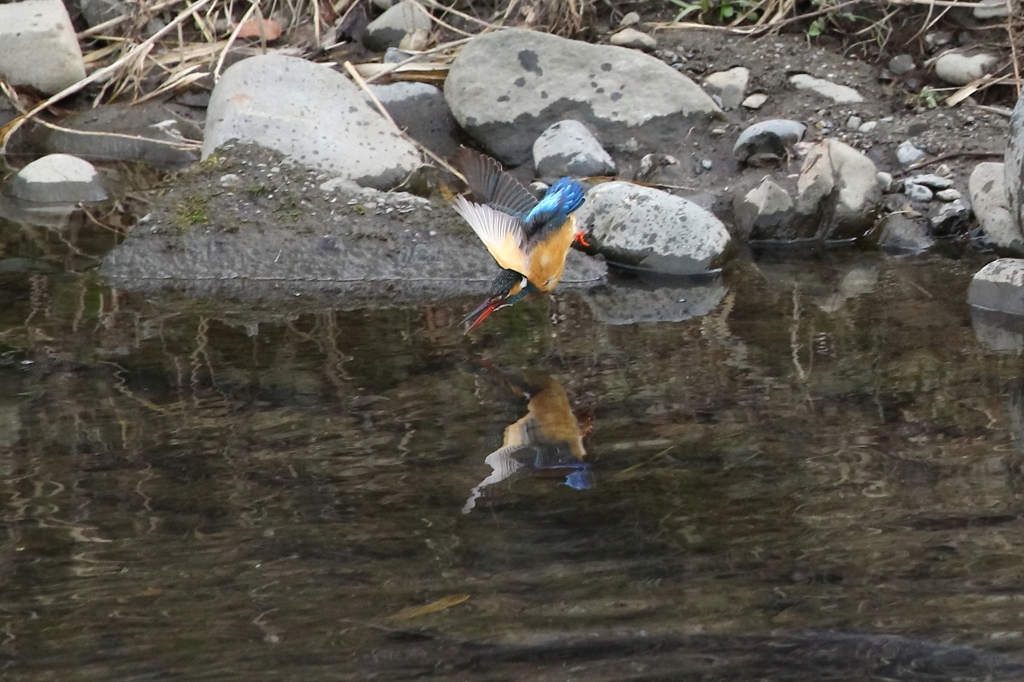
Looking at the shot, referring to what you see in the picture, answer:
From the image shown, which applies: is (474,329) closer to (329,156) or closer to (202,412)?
(202,412)

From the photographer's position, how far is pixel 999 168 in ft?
18.3

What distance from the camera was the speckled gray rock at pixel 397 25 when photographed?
7.83 metres

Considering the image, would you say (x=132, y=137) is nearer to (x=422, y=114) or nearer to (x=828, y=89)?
(x=422, y=114)

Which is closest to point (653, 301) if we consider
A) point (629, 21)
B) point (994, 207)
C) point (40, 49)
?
point (994, 207)

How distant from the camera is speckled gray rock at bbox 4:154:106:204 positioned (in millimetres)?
6617

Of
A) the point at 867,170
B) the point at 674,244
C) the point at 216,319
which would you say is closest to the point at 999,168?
the point at 867,170

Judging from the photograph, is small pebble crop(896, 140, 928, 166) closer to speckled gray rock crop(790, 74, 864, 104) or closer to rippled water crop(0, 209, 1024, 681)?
speckled gray rock crop(790, 74, 864, 104)

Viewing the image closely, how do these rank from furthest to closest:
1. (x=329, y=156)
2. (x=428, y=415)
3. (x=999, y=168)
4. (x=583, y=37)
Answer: (x=583, y=37), (x=329, y=156), (x=999, y=168), (x=428, y=415)

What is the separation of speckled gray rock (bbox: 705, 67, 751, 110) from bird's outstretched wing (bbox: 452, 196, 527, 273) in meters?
3.15

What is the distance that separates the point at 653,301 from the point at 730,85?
7.86 feet

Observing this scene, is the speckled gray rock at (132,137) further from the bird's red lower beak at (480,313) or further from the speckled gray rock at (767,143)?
the bird's red lower beak at (480,313)

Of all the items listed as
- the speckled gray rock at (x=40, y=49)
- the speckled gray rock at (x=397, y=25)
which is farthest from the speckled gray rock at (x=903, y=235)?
the speckled gray rock at (x=40, y=49)

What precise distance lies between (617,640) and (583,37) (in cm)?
578

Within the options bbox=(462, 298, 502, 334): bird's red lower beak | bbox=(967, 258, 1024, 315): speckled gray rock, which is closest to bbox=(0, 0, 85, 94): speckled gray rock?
bbox=(462, 298, 502, 334): bird's red lower beak
